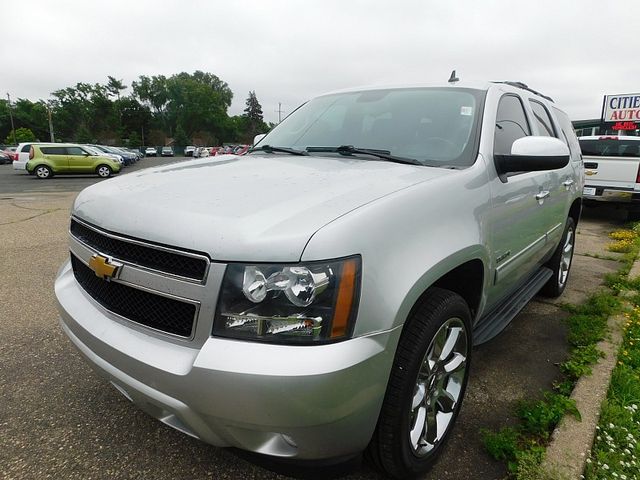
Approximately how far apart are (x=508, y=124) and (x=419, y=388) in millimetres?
1808

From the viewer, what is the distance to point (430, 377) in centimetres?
187

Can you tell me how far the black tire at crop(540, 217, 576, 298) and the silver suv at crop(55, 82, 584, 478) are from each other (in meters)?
1.94

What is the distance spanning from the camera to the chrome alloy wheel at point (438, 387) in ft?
5.97

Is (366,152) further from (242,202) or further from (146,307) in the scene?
(146,307)

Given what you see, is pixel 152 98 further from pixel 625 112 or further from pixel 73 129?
pixel 625 112

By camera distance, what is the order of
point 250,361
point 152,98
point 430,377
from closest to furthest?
point 250,361 → point 430,377 → point 152,98

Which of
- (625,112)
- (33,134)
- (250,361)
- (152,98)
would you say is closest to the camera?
(250,361)

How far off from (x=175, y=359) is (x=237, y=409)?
274 mm

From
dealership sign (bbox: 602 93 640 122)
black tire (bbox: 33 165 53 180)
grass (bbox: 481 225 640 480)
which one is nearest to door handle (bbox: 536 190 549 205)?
grass (bbox: 481 225 640 480)

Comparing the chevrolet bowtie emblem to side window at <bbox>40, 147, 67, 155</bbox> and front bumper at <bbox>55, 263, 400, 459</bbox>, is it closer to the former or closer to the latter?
front bumper at <bbox>55, 263, 400, 459</bbox>

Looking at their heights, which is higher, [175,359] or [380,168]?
[380,168]

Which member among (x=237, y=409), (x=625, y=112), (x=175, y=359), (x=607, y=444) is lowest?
(x=607, y=444)

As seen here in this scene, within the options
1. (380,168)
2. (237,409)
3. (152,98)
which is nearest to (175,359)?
(237,409)

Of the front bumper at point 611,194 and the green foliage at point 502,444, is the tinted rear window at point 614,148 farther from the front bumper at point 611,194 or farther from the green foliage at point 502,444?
the green foliage at point 502,444
